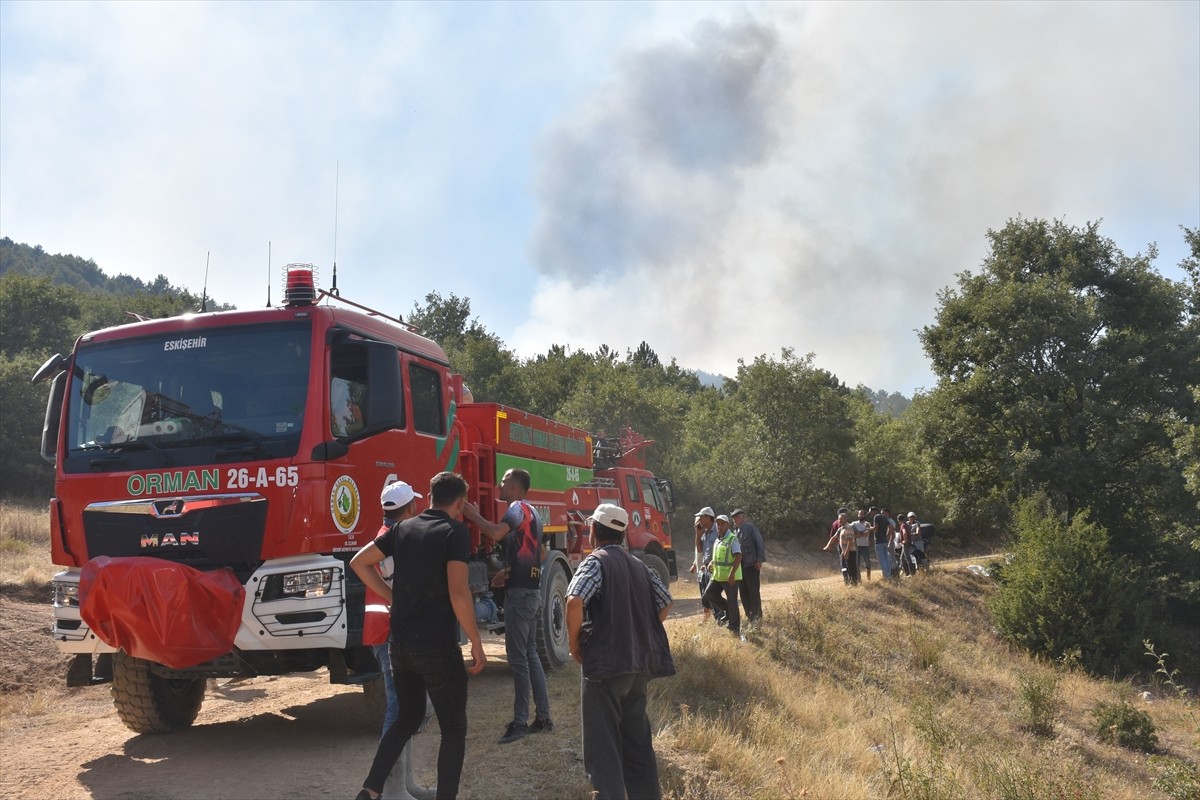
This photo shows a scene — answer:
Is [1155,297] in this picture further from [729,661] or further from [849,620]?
[729,661]

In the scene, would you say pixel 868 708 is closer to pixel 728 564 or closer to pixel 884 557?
Result: pixel 728 564

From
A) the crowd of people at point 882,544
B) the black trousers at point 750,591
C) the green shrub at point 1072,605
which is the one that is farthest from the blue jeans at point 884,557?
the black trousers at point 750,591

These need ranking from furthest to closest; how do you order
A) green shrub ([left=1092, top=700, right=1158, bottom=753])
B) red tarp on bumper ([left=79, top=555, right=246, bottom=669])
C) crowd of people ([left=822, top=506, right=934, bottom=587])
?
crowd of people ([left=822, top=506, right=934, bottom=587]) < green shrub ([left=1092, top=700, right=1158, bottom=753]) < red tarp on bumper ([left=79, top=555, right=246, bottom=669])

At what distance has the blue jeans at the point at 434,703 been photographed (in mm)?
5074

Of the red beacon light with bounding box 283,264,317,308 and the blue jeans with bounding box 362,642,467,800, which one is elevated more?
the red beacon light with bounding box 283,264,317,308

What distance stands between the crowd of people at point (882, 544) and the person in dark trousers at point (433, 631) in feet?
58.4

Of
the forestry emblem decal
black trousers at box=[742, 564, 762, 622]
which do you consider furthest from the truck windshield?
black trousers at box=[742, 564, 762, 622]

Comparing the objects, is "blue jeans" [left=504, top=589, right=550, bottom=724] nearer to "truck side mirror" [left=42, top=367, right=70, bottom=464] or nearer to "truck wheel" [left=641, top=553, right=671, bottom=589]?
"truck side mirror" [left=42, top=367, right=70, bottom=464]

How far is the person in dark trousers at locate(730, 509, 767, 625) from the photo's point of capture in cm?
1421

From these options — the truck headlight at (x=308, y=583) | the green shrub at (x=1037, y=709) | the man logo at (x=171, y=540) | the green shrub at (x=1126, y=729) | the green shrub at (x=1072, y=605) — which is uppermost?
the man logo at (x=171, y=540)

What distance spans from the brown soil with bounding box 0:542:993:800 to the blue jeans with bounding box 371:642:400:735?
32.9 inches

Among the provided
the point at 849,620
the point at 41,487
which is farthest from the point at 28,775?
the point at 41,487

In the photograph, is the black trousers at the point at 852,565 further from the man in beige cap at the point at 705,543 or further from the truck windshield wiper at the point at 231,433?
the truck windshield wiper at the point at 231,433

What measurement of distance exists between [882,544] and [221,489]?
19185mm
